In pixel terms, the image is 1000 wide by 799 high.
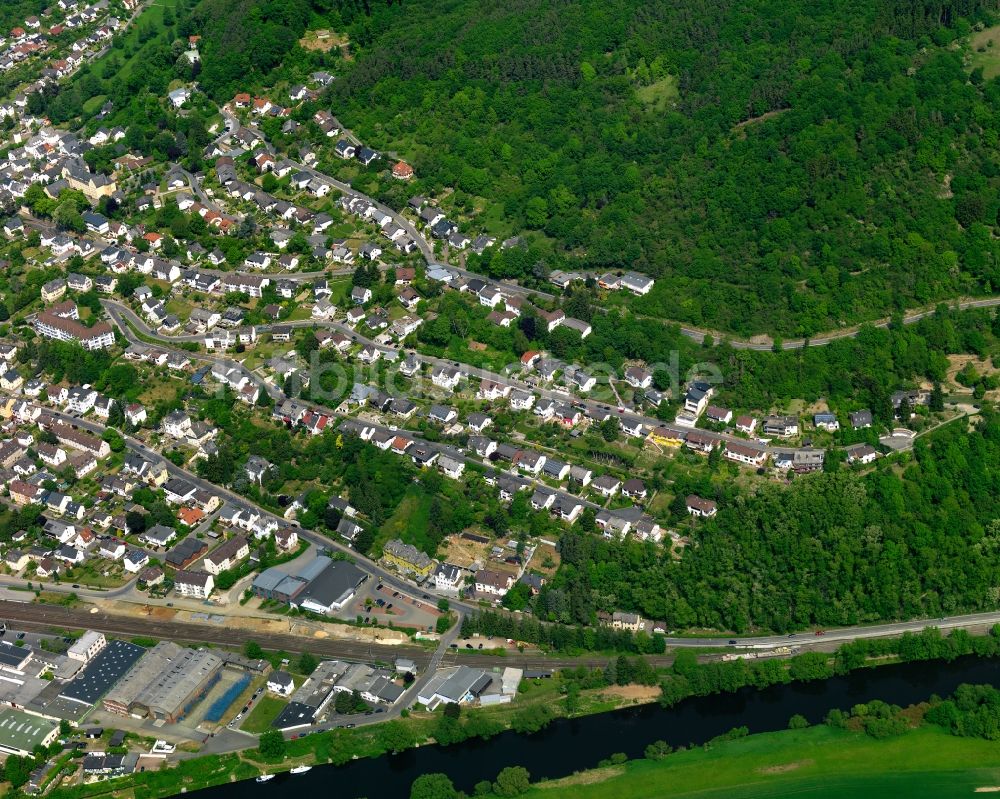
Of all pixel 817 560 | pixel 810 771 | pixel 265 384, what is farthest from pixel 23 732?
pixel 817 560

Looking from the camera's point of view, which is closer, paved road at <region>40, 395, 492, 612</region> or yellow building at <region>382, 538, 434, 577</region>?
paved road at <region>40, 395, 492, 612</region>

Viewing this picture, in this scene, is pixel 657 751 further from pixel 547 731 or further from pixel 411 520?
pixel 411 520

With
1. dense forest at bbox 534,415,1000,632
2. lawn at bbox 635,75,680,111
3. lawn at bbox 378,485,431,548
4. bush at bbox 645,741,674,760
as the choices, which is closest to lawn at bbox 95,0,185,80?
lawn at bbox 635,75,680,111

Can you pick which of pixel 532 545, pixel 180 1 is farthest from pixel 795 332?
pixel 180 1

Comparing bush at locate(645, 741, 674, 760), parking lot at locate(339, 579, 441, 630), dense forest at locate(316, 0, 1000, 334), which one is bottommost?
bush at locate(645, 741, 674, 760)

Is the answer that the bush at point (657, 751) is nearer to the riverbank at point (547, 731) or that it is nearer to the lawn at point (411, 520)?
the riverbank at point (547, 731)

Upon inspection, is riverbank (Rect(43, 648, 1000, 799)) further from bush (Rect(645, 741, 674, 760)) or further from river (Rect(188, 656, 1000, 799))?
bush (Rect(645, 741, 674, 760))

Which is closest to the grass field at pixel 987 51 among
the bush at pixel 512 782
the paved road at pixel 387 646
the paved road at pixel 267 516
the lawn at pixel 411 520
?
the paved road at pixel 387 646
